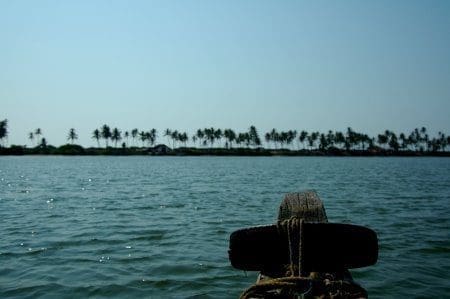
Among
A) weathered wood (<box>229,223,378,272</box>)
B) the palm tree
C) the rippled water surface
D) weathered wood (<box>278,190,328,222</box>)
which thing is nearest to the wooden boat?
weathered wood (<box>229,223,378,272</box>)

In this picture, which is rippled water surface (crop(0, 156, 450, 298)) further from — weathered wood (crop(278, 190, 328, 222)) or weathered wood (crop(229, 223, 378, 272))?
weathered wood (crop(229, 223, 378, 272))

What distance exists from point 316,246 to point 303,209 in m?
0.81

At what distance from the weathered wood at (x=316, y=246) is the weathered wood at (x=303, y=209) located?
2.18 feet

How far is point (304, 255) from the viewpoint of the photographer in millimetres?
4125

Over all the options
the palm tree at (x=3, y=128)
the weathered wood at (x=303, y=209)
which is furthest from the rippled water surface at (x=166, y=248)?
the palm tree at (x=3, y=128)

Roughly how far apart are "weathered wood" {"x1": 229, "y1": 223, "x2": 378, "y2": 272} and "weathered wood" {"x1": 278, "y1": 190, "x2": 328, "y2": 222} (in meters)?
0.66

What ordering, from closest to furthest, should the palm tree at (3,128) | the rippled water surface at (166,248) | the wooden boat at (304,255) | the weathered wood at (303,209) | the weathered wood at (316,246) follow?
1. the wooden boat at (304,255)
2. the weathered wood at (316,246)
3. the weathered wood at (303,209)
4. the rippled water surface at (166,248)
5. the palm tree at (3,128)

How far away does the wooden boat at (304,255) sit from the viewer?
3828mm

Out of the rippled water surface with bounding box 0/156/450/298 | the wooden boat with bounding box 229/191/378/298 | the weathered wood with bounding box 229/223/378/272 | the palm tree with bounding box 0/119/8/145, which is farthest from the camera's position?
the palm tree with bounding box 0/119/8/145

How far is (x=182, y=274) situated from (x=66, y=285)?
255cm

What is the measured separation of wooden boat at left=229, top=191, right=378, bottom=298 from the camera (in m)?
3.83

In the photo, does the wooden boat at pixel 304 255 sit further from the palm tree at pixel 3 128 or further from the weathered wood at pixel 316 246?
the palm tree at pixel 3 128

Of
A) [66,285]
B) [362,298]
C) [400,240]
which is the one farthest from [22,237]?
[362,298]

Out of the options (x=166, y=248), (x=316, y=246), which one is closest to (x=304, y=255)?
(x=316, y=246)
